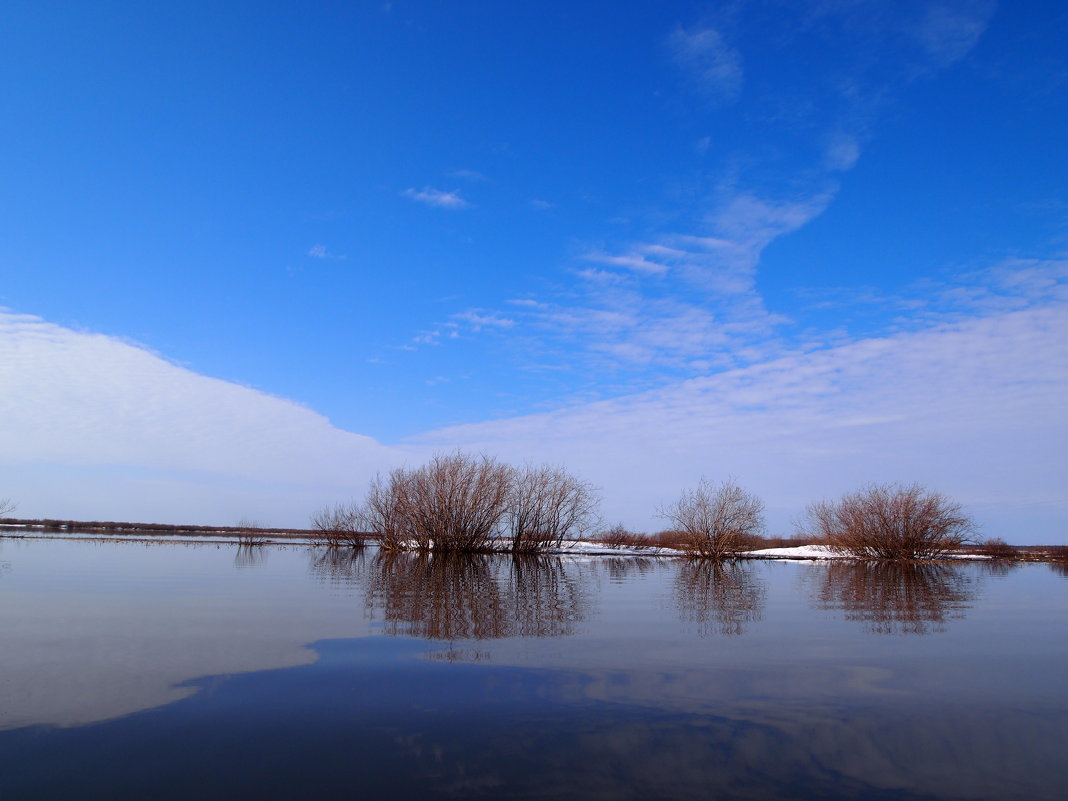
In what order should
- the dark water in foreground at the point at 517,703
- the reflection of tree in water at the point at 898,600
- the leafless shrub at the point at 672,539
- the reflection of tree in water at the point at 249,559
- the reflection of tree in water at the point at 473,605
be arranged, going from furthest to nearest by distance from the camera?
the leafless shrub at the point at 672,539
the reflection of tree in water at the point at 249,559
the reflection of tree in water at the point at 898,600
the reflection of tree in water at the point at 473,605
the dark water in foreground at the point at 517,703

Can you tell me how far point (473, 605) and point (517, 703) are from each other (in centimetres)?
726

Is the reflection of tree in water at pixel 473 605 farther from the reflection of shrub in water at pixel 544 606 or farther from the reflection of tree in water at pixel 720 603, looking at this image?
the reflection of tree in water at pixel 720 603

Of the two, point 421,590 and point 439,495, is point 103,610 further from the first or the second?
point 439,495

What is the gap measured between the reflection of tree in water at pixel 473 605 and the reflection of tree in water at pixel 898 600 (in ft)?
17.9

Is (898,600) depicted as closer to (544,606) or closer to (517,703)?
(544,606)

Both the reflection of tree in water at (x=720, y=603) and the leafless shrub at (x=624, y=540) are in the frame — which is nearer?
the reflection of tree in water at (x=720, y=603)

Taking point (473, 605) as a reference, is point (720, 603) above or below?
below

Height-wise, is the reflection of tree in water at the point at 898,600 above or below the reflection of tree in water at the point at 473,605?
below

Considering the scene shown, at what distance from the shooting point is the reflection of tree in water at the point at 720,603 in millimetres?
11438

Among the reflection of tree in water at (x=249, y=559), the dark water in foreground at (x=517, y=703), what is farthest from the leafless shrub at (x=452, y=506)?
the dark water in foreground at (x=517, y=703)

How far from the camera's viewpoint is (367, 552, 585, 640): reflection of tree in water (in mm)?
10102

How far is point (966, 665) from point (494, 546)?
1529 inches

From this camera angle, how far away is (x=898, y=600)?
1620cm

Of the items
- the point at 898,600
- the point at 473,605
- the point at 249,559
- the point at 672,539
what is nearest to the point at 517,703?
the point at 473,605
